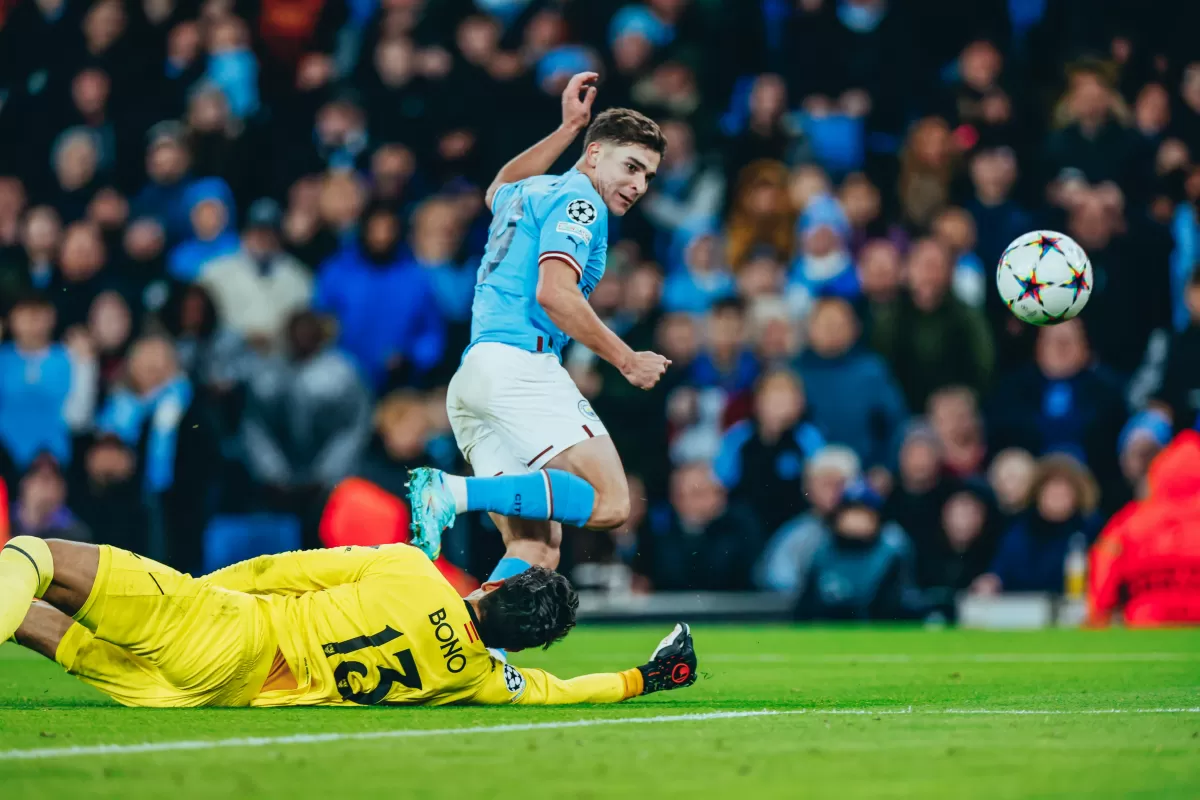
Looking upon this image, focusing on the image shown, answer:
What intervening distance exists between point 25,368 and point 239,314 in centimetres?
166

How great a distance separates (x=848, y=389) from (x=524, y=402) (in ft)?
18.8

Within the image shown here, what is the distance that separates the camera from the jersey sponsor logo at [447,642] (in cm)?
614

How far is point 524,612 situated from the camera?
6191 mm

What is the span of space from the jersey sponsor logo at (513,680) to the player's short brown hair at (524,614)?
0.23 m

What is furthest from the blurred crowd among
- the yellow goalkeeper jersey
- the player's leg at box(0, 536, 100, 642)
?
the player's leg at box(0, 536, 100, 642)

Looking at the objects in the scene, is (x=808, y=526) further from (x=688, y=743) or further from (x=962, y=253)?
(x=688, y=743)

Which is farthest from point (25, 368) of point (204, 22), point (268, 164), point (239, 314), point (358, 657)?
point (358, 657)

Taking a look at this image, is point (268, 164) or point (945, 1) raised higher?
point (945, 1)

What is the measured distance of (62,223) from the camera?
1465 centimetres

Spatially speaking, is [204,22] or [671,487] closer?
[671,487]

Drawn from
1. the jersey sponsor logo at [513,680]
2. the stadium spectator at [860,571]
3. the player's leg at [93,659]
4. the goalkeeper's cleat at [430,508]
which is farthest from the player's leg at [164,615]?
the stadium spectator at [860,571]

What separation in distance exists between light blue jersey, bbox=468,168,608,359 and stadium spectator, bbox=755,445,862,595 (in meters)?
4.77

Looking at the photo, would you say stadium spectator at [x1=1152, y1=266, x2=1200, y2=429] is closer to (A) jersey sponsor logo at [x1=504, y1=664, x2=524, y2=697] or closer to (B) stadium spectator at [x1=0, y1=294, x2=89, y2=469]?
(A) jersey sponsor logo at [x1=504, y1=664, x2=524, y2=697]

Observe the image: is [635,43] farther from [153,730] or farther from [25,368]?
[153,730]
